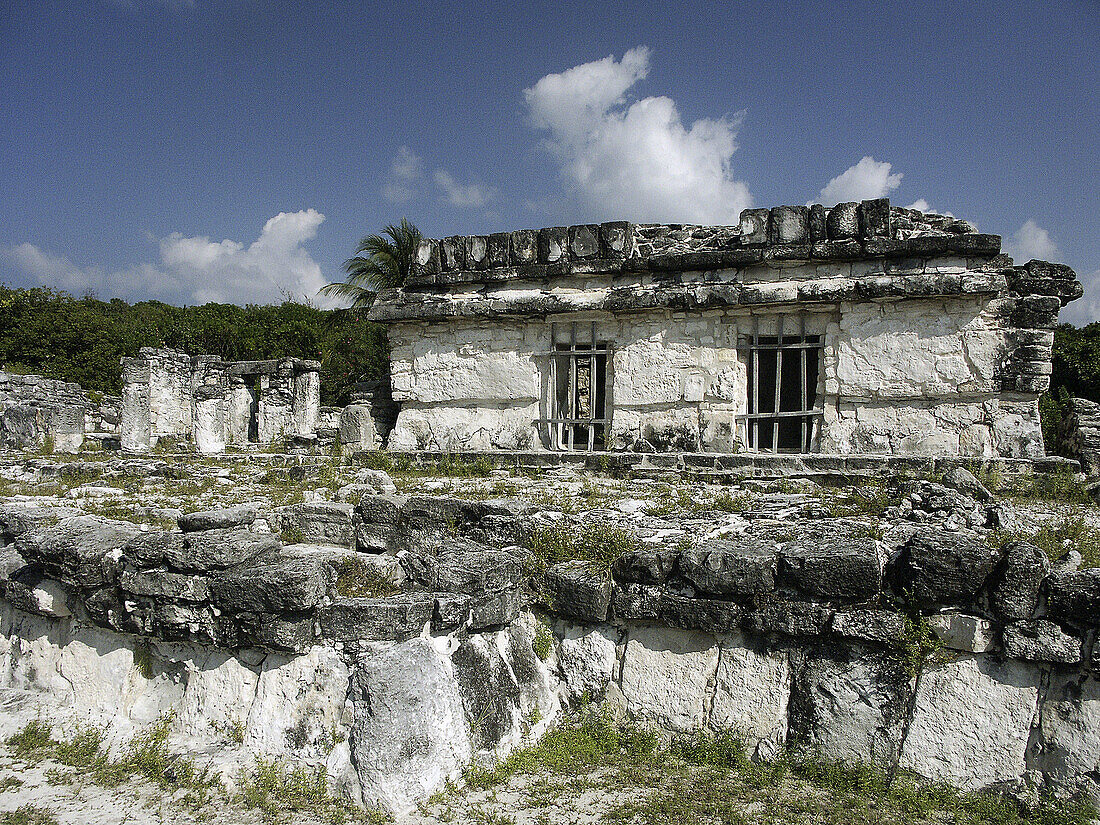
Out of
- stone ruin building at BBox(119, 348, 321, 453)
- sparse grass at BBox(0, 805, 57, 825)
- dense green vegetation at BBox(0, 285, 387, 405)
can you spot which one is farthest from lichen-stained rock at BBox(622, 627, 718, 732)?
dense green vegetation at BBox(0, 285, 387, 405)

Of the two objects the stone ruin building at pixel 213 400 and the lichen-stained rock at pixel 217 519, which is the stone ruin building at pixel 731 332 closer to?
the lichen-stained rock at pixel 217 519

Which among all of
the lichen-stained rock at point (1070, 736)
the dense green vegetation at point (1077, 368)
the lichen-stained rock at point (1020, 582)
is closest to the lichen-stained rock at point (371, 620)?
the lichen-stained rock at point (1020, 582)

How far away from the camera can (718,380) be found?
26.9 feet

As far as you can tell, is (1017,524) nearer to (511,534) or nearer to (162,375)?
(511,534)

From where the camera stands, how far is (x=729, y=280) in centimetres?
816

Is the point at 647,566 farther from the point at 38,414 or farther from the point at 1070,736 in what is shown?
the point at 38,414

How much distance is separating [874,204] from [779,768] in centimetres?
642

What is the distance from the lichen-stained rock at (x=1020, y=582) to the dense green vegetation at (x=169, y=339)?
19.3m

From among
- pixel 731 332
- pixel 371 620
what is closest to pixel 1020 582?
pixel 371 620

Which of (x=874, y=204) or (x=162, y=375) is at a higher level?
(x=874, y=204)

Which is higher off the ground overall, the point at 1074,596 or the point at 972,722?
the point at 1074,596

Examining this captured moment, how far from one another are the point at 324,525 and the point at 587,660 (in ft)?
6.94

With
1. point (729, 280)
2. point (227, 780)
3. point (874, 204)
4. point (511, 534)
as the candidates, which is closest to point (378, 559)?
point (511, 534)

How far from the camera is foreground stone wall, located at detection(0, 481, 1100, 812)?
328 centimetres
